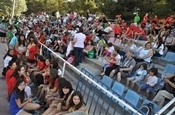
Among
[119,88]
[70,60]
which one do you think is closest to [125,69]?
[119,88]

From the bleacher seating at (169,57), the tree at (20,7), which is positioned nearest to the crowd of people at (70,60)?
the bleacher seating at (169,57)

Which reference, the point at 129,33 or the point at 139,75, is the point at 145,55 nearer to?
the point at 139,75

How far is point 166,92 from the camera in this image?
7.68 m

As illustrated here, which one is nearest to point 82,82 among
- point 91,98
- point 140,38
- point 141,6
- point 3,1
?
point 91,98

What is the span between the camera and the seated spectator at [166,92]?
25.1ft

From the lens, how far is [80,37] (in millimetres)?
12102

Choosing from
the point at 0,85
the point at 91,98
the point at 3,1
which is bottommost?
the point at 3,1

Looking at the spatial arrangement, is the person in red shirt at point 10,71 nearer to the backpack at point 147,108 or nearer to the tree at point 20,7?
the backpack at point 147,108

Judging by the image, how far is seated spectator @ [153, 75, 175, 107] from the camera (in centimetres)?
764

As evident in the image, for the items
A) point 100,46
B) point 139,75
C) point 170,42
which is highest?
point 170,42

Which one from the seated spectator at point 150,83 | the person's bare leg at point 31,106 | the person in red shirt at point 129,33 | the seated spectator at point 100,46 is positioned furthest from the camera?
the person in red shirt at point 129,33

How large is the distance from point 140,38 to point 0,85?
7389mm

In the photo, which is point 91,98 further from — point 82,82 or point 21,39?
point 21,39

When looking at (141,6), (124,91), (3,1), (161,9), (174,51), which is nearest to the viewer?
(124,91)
